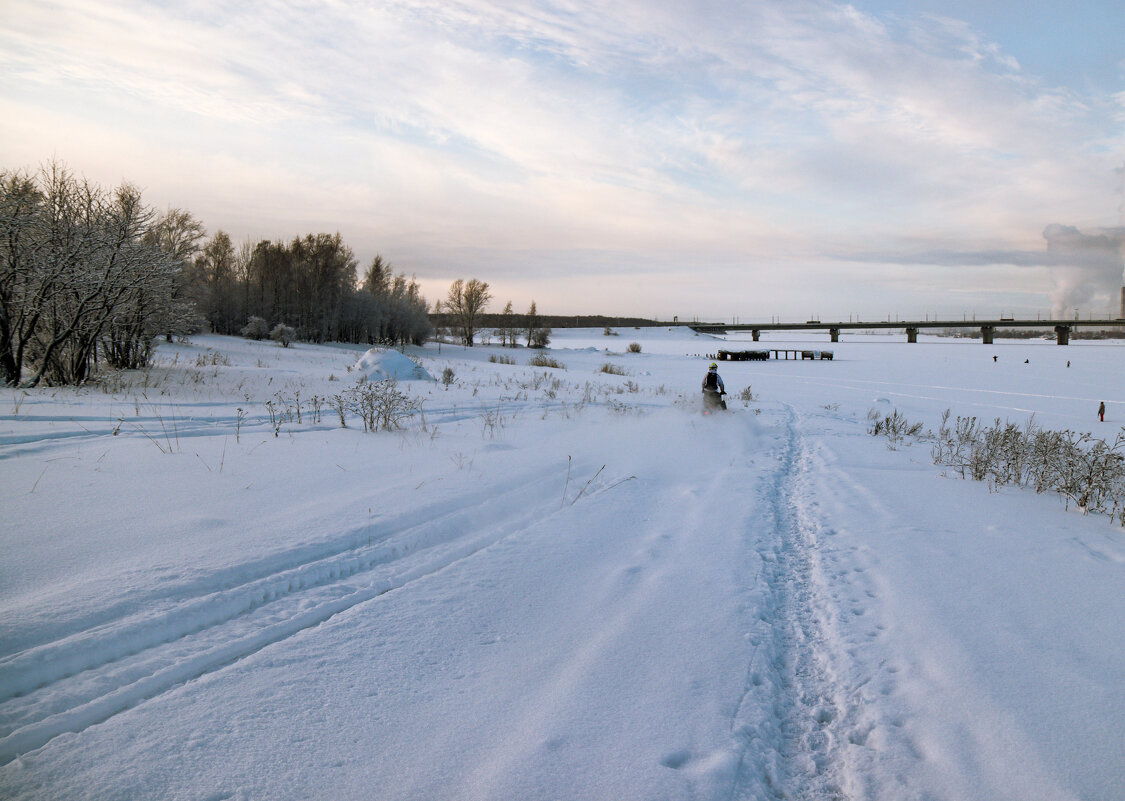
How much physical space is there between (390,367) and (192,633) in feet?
49.3

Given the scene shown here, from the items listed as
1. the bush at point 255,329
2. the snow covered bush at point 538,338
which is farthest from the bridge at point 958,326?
the bush at point 255,329

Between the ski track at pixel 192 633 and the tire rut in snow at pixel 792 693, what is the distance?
222 centimetres

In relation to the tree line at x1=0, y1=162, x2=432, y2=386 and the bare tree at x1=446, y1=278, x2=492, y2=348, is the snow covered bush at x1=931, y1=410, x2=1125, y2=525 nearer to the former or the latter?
the tree line at x1=0, y1=162, x2=432, y2=386

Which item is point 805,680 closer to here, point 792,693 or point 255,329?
point 792,693

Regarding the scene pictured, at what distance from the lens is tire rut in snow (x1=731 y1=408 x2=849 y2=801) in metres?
2.42

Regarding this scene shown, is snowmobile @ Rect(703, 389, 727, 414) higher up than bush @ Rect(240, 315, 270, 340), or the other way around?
bush @ Rect(240, 315, 270, 340)

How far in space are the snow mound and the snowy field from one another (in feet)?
33.7

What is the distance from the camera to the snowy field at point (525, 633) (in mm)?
2322

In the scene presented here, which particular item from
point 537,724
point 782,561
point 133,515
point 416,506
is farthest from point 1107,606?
point 133,515

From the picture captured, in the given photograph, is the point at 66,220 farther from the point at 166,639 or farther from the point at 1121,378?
the point at 1121,378

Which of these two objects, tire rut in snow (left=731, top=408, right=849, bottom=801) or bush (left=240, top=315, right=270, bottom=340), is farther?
bush (left=240, top=315, right=270, bottom=340)

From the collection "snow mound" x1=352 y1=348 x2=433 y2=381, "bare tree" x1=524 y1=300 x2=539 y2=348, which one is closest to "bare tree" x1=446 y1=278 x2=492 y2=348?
"bare tree" x1=524 y1=300 x2=539 y2=348

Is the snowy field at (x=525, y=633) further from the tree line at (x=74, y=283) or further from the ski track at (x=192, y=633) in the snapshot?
the tree line at (x=74, y=283)

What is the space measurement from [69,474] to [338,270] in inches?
1844
